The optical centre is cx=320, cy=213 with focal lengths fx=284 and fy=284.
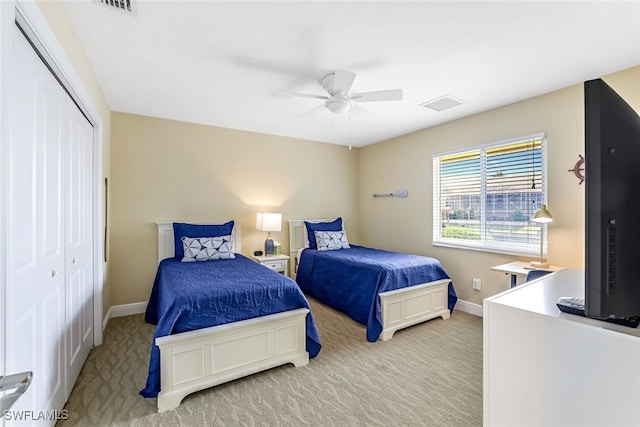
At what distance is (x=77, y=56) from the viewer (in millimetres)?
1958

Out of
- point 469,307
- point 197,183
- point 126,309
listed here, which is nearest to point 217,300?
point 126,309

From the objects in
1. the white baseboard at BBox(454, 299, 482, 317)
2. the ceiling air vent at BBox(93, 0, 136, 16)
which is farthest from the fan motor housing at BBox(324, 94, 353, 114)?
the white baseboard at BBox(454, 299, 482, 317)

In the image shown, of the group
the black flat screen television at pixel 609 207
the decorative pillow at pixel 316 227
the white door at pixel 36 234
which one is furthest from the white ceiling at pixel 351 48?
the decorative pillow at pixel 316 227

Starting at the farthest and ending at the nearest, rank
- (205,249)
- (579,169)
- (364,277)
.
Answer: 1. (205,249)
2. (364,277)
3. (579,169)

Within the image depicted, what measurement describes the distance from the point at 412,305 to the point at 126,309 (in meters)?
3.35

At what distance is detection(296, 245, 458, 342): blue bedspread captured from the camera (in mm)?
2871

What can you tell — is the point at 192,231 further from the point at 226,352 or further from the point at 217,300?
the point at 226,352

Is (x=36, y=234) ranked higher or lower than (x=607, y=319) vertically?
higher

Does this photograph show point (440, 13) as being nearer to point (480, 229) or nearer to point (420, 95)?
point (420, 95)

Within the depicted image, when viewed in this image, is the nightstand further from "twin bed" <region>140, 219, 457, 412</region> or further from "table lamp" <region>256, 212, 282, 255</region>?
"twin bed" <region>140, 219, 457, 412</region>

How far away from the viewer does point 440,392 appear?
6.60 ft

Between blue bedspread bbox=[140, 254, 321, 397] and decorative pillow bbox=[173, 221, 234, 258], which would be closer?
blue bedspread bbox=[140, 254, 321, 397]

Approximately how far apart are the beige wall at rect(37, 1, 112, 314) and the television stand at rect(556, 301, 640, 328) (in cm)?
247

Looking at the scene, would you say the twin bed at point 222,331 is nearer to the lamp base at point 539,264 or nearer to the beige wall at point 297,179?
the beige wall at point 297,179
